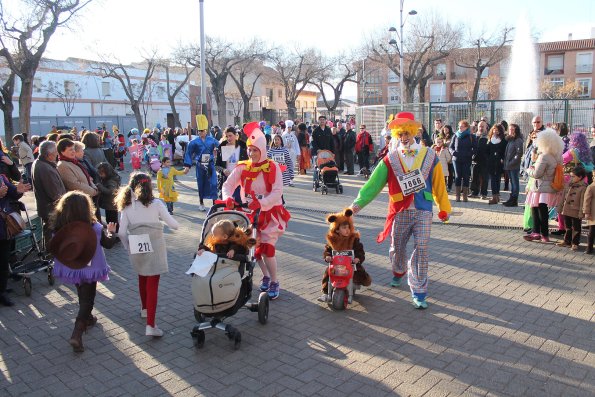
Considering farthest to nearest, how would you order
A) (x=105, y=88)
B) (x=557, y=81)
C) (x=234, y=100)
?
(x=234, y=100) < (x=557, y=81) < (x=105, y=88)

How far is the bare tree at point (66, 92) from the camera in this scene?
5059 cm

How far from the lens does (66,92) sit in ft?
170

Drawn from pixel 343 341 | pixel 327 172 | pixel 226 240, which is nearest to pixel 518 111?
pixel 327 172

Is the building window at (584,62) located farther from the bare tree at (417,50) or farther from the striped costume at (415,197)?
the striped costume at (415,197)

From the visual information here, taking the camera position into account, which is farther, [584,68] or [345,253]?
[584,68]

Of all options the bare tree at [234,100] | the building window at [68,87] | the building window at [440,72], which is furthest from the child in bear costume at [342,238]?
the building window at [440,72]

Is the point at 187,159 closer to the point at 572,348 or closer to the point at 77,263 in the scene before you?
the point at 77,263

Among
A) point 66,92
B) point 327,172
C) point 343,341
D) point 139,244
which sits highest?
point 66,92

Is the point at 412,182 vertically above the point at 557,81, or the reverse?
the point at 557,81

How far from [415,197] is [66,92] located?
53.7 meters

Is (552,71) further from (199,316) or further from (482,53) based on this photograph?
(199,316)

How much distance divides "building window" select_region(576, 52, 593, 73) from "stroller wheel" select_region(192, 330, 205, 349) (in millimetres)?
69834

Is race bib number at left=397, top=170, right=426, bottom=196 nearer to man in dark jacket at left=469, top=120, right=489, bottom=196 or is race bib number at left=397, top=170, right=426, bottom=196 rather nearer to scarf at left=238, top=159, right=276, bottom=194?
scarf at left=238, top=159, right=276, bottom=194

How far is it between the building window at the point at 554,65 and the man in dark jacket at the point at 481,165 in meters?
59.7
